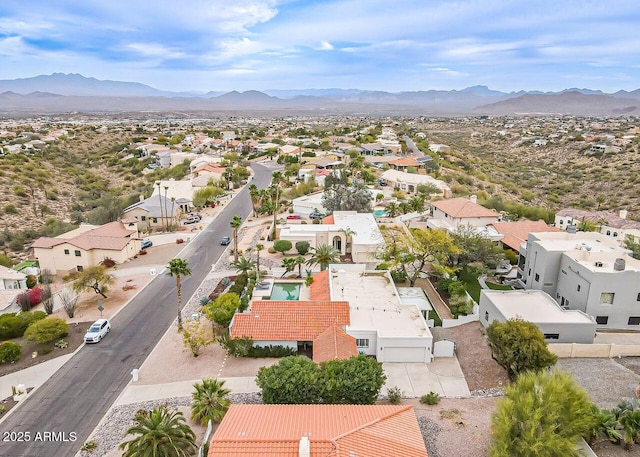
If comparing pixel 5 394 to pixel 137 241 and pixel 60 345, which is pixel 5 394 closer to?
pixel 60 345

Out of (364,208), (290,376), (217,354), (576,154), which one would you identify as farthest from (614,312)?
(576,154)

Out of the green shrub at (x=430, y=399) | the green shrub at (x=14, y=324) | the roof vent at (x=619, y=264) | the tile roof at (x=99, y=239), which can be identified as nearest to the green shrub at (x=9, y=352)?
the green shrub at (x=14, y=324)

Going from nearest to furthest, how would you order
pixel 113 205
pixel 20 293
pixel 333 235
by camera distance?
pixel 20 293 → pixel 333 235 → pixel 113 205

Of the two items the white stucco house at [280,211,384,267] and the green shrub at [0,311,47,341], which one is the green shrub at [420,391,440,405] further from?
the green shrub at [0,311,47,341]

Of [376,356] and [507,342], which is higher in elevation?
[507,342]

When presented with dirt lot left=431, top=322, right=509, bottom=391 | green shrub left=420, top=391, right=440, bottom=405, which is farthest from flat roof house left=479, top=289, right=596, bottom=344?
green shrub left=420, top=391, right=440, bottom=405

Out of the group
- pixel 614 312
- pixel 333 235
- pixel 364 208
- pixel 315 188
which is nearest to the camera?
pixel 614 312
